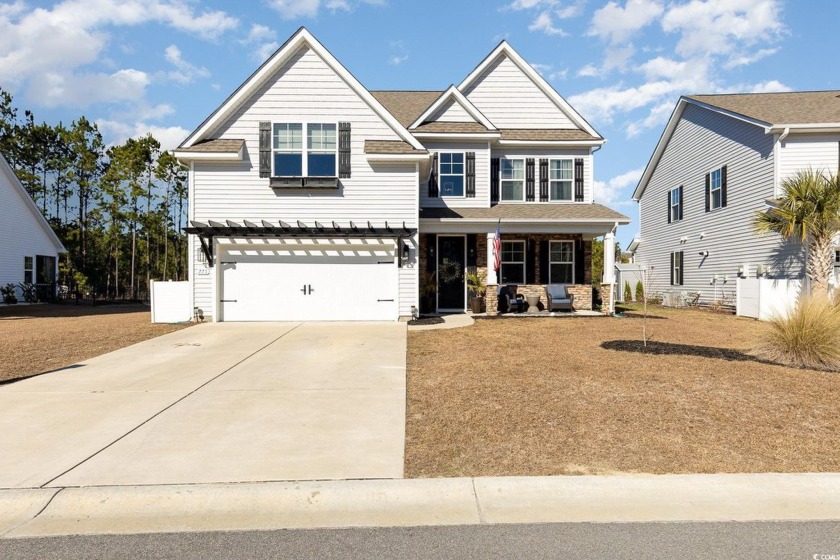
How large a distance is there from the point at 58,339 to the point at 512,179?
1473 cm

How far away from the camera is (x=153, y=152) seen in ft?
114

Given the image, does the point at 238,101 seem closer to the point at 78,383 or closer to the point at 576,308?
the point at 78,383

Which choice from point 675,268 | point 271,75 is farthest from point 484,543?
point 675,268

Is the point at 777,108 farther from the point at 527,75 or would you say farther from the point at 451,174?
the point at 451,174

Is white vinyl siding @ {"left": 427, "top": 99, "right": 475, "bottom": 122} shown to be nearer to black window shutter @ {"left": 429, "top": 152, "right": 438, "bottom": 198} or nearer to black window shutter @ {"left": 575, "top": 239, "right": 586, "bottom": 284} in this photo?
black window shutter @ {"left": 429, "top": 152, "right": 438, "bottom": 198}

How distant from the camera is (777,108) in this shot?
19438 mm

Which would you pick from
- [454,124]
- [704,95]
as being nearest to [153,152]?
[454,124]

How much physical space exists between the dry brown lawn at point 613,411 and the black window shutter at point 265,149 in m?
8.21

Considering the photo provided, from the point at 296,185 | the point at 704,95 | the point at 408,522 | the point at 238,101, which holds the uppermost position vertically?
the point at 704,95

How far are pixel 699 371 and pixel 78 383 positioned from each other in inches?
381

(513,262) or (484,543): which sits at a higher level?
(513,262)

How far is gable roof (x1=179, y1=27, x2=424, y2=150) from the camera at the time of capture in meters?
15.3

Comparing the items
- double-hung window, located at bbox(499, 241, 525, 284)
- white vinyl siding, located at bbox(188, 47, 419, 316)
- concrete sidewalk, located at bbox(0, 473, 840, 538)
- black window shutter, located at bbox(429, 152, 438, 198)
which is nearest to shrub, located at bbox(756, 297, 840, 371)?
concrete sidewalk, located at bbox(0, 473, 840, 538)

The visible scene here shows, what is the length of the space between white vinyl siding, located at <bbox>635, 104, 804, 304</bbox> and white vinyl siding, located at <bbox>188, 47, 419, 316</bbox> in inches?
510
